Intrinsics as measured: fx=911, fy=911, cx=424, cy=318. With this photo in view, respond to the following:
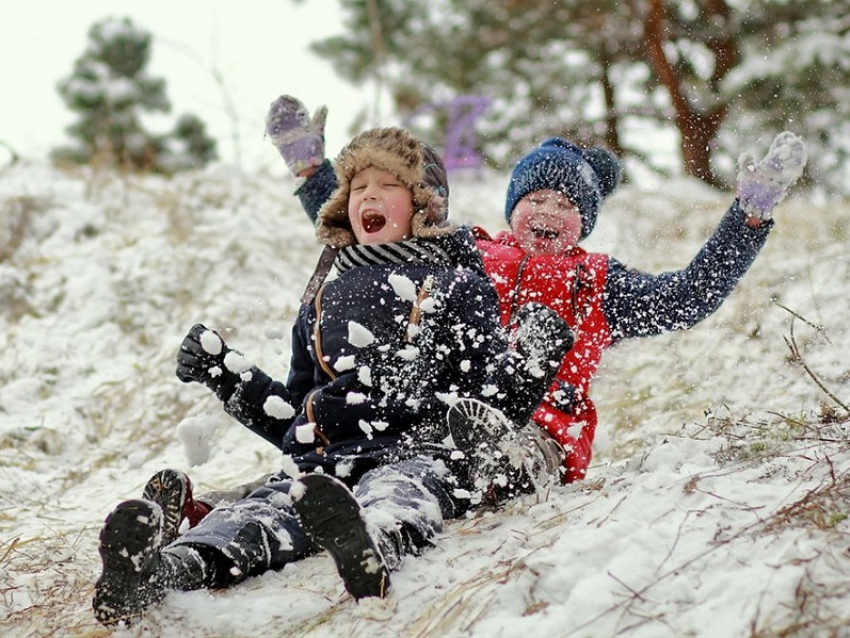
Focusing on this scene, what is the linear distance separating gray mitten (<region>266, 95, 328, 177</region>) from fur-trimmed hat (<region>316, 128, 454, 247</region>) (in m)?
0.55

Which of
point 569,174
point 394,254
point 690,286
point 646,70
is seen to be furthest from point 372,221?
point 646,70

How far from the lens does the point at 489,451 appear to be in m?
2.33

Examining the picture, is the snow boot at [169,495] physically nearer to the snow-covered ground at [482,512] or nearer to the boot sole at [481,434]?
the snow-covered ground at [482,512]

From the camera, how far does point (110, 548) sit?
181 centimetres

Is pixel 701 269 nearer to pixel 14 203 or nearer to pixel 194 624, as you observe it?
pixel 194 624

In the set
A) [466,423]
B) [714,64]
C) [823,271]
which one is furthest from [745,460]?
[714,64]

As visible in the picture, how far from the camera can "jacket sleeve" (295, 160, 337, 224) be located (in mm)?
3396

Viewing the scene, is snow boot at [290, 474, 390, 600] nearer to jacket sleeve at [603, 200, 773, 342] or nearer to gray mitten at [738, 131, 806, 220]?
jacket sleeve at [603, 200, 773, 342]

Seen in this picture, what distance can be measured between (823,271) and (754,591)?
4.01 m

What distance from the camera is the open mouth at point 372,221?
9.18 ft

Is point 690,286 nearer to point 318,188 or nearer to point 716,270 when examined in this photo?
point 716,270

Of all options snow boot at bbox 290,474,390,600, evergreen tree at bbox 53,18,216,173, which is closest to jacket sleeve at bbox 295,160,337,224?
snow boot at bbox 290,474,390,600

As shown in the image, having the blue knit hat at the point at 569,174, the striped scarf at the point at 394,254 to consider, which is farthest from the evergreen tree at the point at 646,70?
the striped scarf at the point at 394,254

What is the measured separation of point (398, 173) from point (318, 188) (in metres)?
0.66
